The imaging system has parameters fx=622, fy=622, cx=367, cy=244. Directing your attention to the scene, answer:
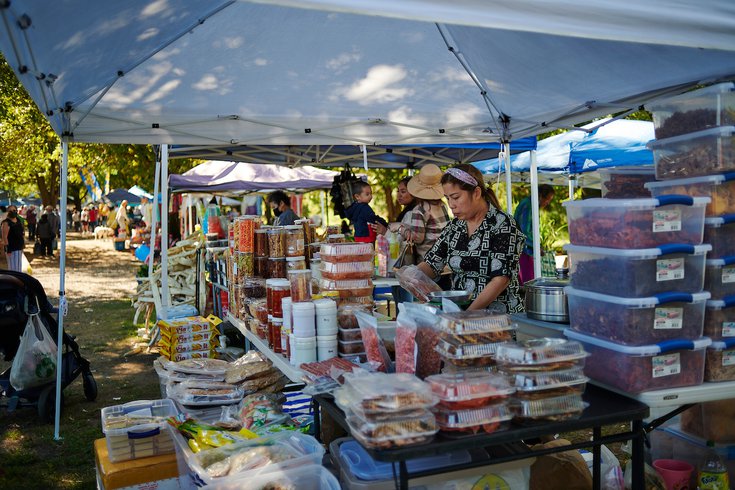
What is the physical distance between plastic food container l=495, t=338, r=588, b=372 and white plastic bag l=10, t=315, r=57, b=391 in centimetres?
485

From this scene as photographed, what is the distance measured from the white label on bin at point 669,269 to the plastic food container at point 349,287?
1513 millimetres

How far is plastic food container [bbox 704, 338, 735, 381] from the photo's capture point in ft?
8.58

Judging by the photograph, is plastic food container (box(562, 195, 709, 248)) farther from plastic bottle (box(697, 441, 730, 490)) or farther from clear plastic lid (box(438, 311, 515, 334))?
plastic bottle (box(697, 441, 730, 490))

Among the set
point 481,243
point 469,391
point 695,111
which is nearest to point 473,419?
point 469,391

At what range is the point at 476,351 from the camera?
7.77ft

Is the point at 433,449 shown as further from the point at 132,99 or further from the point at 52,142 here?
the point at 52,142

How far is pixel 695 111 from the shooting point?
2.79 metres

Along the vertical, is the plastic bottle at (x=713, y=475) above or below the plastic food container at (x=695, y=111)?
below

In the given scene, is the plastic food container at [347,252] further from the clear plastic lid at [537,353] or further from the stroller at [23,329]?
the stroller at [23,329]

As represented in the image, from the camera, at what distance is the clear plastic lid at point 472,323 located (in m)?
2.36

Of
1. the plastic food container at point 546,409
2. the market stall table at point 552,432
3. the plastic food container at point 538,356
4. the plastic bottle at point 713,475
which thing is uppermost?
the plastic food container at point 538,356

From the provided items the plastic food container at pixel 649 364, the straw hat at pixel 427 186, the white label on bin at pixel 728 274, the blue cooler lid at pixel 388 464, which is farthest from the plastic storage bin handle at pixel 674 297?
the straw hat at pixel 427 186

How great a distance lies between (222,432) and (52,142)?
21.5 meters

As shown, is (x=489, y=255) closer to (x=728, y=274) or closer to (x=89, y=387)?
(x=728, y=274)
